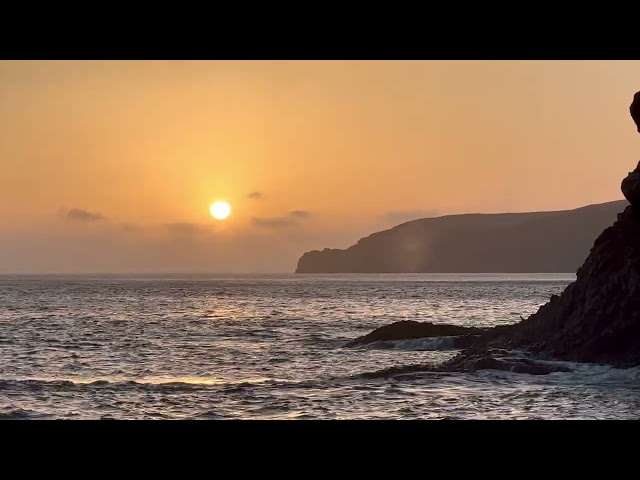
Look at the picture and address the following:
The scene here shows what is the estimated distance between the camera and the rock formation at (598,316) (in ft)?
75.1

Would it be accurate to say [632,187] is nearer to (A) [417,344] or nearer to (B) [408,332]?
(A) [417,344]

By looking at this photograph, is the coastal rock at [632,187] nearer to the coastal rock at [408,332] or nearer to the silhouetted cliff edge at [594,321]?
the silhouetted cliff edge at [594,321]

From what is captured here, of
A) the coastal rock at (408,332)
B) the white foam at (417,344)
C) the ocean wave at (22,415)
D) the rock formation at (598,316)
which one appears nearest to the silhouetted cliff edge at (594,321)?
the rock formation at (598,316)

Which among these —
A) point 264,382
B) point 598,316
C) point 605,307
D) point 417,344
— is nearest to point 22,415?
point 264,382

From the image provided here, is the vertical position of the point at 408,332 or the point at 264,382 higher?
the point at 408,332

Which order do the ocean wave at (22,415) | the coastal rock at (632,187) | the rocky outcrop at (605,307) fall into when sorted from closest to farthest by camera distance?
the ocean wave at (22,415), the rocky outcrop at (605,307), the coastal rock at (632,187)

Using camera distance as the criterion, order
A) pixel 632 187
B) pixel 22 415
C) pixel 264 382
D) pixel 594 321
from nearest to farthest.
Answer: pixel 22 415 → pixel 264 382 → pixel 594 321 → pixel 632 187

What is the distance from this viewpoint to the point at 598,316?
23562 millimetres

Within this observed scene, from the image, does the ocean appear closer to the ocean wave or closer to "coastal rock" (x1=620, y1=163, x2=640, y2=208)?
the ocean wave

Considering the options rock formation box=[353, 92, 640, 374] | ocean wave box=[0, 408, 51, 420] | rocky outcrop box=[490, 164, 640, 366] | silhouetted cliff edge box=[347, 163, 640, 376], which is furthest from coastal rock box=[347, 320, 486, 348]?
ocean wave box=[0, 408, 51, 420]

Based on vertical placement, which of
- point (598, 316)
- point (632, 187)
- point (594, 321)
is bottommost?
point (594, 321)
